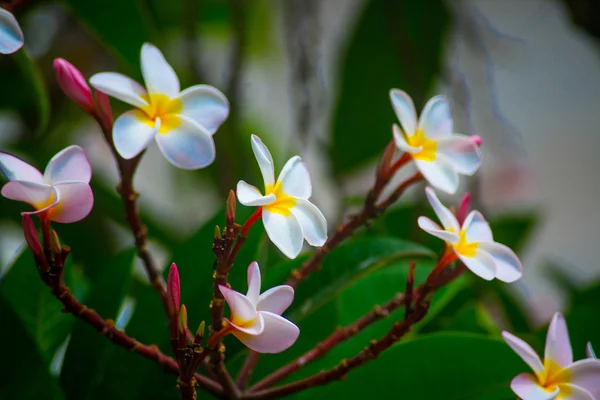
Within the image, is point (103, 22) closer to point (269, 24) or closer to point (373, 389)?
point (373, 389)

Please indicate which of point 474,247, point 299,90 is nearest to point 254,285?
point 474,247

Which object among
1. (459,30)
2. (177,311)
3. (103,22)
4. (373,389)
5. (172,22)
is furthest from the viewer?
(172,22)

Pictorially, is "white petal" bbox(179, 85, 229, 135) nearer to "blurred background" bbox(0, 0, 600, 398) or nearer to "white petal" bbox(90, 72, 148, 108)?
"white petal" bbox(90, 72, 148, 108)

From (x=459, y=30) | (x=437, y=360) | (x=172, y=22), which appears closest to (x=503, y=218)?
(x=459, y=30)

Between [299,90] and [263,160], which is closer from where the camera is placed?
[263,160]

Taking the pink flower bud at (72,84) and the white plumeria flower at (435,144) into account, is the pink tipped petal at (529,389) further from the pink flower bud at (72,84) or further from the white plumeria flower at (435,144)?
the pink flower bud at (72,84)

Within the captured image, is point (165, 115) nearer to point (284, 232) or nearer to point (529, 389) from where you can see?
point (284, 232)
